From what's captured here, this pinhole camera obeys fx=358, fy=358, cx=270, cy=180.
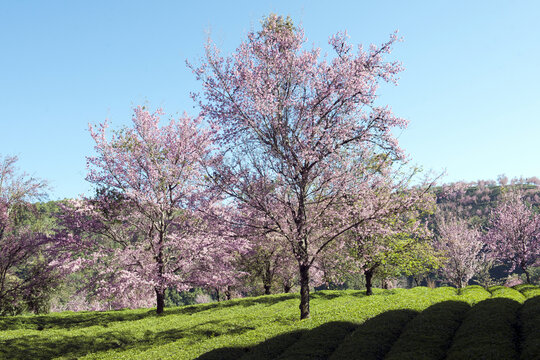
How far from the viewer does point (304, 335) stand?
13.2m

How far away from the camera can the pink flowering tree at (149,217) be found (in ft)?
73.0

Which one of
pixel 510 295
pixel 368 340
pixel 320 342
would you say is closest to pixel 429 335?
pixel 368 340

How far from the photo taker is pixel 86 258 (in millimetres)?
22531

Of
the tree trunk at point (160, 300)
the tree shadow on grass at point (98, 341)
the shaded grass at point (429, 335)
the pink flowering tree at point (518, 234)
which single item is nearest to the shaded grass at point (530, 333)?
the shaded grass at point (429, 335)

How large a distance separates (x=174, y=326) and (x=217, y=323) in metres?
2.70

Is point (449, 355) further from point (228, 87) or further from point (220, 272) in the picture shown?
point (220, 272)

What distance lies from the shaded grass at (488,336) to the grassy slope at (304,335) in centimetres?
4

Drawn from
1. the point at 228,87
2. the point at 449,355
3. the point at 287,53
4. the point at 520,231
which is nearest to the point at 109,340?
the point at 228,87

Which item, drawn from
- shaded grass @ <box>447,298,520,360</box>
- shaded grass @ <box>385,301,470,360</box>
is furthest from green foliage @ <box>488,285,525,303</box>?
shaded grass @ <box>385,301,470,360</box>

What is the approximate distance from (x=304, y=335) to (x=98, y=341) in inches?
433

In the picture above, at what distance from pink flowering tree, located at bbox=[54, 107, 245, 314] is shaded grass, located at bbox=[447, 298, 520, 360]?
45.5 feet

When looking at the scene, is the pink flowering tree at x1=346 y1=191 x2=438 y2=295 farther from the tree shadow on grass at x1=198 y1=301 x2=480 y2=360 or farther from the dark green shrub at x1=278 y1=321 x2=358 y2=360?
the dark green shrub at x1=278 y1=321 x2=358 y2=360

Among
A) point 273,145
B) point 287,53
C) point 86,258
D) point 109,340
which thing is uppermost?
point 287,53

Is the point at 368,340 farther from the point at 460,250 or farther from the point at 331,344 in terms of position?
the point at 460,250
